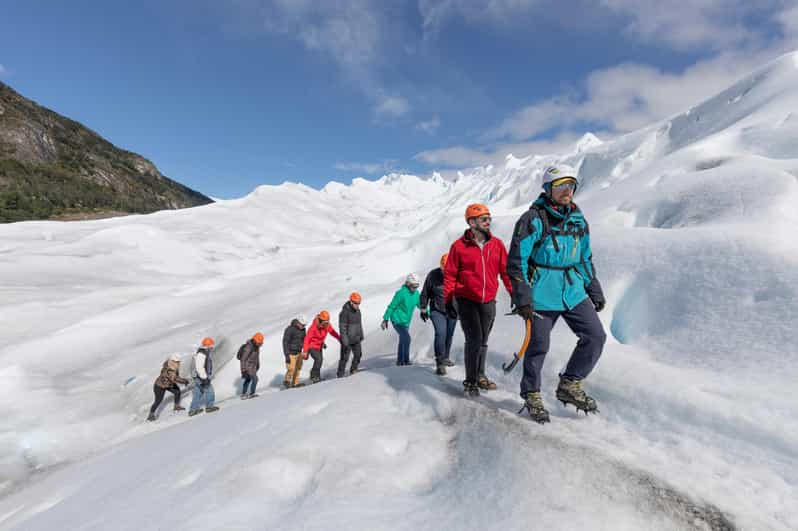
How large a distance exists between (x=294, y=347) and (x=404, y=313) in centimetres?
371

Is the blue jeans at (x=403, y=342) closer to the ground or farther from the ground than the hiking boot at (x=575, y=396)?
closer to the ground

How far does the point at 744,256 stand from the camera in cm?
462

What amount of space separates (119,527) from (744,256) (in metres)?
6.88

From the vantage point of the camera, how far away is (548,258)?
3449 mm

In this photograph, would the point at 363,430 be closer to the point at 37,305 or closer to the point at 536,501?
the point at 536,501

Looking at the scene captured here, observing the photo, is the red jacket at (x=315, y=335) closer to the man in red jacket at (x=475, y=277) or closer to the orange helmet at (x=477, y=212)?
the man in red jacket at (x=475, y=277)

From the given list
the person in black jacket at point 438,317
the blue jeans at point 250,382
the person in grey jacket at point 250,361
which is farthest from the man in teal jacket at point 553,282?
the blue jeans at point 250,382

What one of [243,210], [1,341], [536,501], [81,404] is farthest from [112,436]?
[243,210]

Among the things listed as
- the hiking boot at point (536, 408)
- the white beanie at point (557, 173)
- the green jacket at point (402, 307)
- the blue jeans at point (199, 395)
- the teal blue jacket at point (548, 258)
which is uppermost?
the white beanie at point (557, 173)

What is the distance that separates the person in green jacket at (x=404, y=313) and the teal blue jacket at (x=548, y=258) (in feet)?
14.4

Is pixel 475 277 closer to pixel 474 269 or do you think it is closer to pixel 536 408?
pixel 474 269

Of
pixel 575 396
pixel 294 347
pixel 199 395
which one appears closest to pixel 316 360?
pixel 294 347

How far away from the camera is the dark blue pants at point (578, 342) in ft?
11.1

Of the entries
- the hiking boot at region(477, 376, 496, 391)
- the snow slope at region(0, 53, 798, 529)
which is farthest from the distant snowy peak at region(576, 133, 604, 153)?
the hiking boot at region(477, 376, 496, 391)
